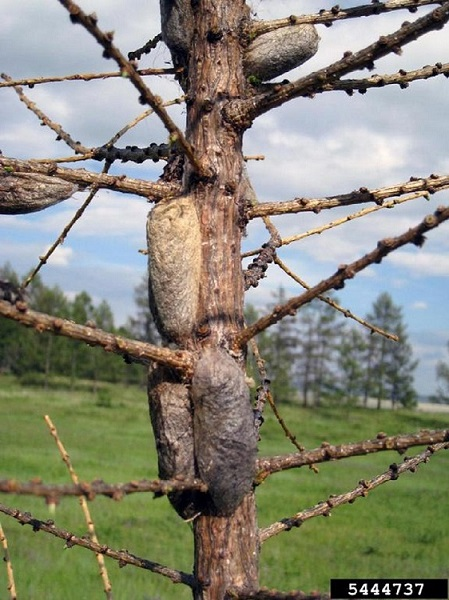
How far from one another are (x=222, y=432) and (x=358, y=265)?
0.40 metres

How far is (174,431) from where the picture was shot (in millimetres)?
1295

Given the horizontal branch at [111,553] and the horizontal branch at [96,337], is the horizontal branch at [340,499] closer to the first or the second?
the horizontal branch at [111,553]

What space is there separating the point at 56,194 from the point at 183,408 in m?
0.54

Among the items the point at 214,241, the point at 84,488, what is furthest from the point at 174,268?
the point at 84,488

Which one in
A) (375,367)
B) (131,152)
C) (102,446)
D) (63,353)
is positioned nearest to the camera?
(131,152)

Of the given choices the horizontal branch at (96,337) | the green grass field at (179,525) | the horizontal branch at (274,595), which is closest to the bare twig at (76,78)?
the horizontal branch at (96,337)

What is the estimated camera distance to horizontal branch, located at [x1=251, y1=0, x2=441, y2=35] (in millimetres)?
1447

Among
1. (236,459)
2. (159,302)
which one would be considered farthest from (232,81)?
(236,459)

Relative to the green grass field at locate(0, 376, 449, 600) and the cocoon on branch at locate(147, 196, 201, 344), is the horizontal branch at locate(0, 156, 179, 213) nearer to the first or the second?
the cocoon on branch at locate(147, 196, 201, 344)

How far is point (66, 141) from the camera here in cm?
178

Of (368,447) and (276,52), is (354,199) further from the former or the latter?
(368,447)

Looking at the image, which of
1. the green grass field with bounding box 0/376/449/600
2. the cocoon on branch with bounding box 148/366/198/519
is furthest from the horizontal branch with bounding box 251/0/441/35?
the green grass field with bounding box 0/376/449/600

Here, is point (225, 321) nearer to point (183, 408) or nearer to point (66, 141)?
point (183, 408)

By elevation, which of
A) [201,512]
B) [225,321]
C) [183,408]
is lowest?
[201,512]
